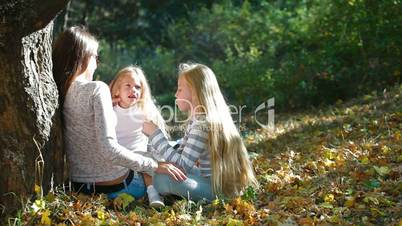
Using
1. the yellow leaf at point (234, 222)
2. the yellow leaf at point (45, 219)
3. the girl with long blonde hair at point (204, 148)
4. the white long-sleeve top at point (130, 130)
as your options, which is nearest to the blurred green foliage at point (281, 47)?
the white long-sleeve top at point (130, 130)

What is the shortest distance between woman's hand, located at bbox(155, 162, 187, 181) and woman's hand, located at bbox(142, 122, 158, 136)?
0.33m

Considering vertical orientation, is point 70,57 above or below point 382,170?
above

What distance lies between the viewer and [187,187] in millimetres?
4379

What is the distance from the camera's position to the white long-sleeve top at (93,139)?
13.3 ft

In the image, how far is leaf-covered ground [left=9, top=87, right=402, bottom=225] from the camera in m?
3.88

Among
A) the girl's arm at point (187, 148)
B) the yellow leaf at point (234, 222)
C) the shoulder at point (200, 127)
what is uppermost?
the shoulder at point (200, 127)

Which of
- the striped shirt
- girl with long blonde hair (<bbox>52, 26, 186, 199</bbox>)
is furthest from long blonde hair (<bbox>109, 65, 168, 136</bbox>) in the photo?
girl with long blonde hair (<bbox>52, 26, 186, 199</bbox>)

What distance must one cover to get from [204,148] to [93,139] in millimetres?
846

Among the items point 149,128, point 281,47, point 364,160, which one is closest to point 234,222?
point 149,128

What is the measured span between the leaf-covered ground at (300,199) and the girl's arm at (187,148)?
33cm

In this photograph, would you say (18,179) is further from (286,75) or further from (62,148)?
(286,75)

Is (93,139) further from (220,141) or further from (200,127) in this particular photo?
(220,141)

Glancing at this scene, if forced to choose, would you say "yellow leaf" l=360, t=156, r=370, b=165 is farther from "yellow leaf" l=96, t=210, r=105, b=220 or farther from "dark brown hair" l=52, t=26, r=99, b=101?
"dark brown hair" l=52, t=26, r=99, b=101

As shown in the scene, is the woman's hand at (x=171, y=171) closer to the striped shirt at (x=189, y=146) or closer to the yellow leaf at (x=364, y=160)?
the striped shirt at (x=189, y=146)
